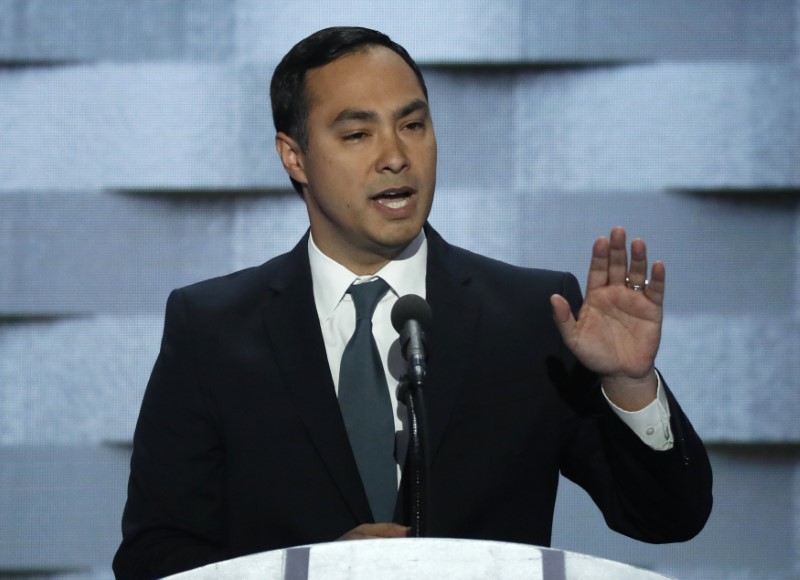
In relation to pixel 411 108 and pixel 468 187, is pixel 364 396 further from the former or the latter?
pixel 468 187

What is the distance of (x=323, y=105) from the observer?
1.93m

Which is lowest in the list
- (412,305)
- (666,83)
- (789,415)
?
(789,415)

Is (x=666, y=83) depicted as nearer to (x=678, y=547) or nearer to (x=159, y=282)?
(x=678, y=547)

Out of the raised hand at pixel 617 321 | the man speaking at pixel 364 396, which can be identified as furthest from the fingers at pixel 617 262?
the man speaking at pixel 364 396

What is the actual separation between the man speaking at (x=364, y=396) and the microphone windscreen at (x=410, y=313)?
31 centimetres

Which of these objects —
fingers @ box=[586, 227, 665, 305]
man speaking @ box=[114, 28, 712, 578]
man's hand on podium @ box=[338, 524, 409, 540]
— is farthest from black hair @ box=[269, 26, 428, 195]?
man's hand on podium @ box=[338, 524, 409, 540]

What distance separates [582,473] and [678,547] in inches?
40.4

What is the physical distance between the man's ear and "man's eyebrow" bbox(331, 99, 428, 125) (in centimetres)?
16

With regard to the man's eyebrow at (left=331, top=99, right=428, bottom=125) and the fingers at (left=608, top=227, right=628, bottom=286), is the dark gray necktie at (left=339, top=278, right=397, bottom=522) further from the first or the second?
the fingers at (left=608, top=227, right=628, bottom=286)

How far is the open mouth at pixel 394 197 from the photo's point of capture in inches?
72.0

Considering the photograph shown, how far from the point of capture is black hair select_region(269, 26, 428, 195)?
1.95 metres

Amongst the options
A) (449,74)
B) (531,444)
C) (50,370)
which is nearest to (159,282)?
(50,370)

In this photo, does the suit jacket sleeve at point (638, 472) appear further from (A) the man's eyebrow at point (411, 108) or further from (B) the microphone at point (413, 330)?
(A) the man's eyebrow at point (411, 108)

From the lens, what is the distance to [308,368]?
6.11 feet
